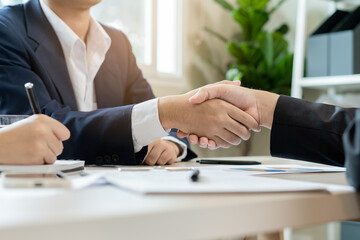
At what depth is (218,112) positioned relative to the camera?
1137 mm

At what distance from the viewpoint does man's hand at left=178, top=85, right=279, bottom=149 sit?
1.09 meters

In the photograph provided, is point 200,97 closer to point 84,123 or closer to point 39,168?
point 84,123

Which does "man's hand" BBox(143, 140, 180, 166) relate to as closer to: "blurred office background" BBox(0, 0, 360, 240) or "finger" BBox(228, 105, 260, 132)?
"finger" BBox(228, 105, 260, 132)

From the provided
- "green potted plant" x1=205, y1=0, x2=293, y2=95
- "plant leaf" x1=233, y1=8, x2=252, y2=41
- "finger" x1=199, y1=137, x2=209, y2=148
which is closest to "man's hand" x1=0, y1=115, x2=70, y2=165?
"finger" x1=199, y1=137, x2=209, y2=148

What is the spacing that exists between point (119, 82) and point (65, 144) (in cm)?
65

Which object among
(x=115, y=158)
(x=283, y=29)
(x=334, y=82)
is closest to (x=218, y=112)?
(x=115, y=158)

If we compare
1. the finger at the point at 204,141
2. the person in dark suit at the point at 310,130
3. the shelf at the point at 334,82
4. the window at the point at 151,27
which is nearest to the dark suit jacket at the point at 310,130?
the person in dark suit at the point at 310,130

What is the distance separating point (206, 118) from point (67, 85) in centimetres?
56

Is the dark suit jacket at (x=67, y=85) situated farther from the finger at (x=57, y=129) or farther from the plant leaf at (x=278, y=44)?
the plant leaf at (x=278, y=44)

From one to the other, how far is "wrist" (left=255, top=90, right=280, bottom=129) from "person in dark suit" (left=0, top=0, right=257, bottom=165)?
0.03 meters

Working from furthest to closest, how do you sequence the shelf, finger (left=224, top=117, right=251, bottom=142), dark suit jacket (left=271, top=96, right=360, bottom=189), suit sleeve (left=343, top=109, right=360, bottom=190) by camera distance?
the shelf, finger (left=224, top=117, right=251, bottom=142), dark suit jacket (left=271, top=96, right=360, bottom=189), suit sleeve (left=343, top=109, right=360, bottom=190)

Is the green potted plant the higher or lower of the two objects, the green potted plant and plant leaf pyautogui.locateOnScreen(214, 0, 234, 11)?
the lower

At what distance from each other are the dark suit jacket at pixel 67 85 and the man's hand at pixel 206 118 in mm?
100

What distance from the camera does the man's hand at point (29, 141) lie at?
0.76m
